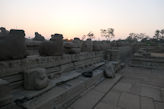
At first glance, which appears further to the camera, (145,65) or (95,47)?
(145,65)

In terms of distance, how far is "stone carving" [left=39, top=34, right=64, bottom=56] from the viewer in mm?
2993

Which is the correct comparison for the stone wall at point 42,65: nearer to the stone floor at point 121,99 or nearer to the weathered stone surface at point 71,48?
the weathered stone surface at point 71,48

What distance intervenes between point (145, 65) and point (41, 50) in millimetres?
7555

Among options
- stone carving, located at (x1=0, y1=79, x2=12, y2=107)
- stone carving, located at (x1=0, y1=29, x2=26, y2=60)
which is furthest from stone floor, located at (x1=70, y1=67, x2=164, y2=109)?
stone carving, located at (x1=0, y1=29, x2=26, y2=60)

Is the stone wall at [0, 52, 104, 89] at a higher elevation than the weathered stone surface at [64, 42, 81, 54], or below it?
below

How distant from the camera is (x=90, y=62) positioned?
209 inches

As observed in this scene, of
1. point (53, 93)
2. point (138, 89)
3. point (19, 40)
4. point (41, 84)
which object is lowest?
point (138, 89)

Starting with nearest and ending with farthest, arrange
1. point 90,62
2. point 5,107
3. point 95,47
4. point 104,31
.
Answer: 1. point 5,107
2. point 90,62
3. point 95,47
4. point 104,31

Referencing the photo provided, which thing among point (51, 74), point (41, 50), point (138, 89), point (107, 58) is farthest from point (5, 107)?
point (107, 58)

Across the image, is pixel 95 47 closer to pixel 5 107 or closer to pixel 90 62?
pixel 90 62

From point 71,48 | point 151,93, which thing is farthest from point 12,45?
point 151,93

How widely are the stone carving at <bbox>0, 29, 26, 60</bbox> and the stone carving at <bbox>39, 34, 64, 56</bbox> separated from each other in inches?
29.5

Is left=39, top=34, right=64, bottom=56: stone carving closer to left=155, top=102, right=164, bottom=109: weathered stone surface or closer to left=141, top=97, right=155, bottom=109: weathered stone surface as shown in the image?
left=141, top=97, right=155, bottom=109: weathered stone surface

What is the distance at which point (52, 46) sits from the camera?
3020 mm
